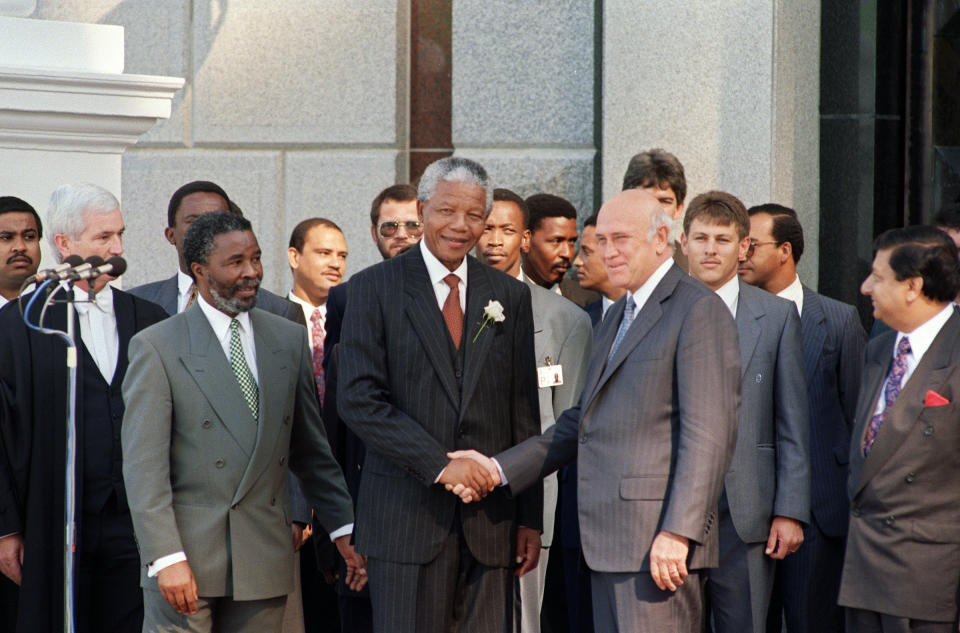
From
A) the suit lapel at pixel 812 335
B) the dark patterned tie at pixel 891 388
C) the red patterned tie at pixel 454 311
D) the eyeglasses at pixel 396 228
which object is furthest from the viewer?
the eyeglasses at pixel 396 228

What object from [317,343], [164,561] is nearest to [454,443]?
[164,561]

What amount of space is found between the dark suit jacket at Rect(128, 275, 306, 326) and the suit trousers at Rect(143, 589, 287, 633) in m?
1.60

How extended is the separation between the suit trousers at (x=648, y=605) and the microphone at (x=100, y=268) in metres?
1.82

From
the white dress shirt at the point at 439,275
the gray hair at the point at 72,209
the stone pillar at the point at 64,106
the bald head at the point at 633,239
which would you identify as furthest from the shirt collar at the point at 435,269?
the stone pillar at the point at 64,106

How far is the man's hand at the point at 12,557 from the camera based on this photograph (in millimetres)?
4701

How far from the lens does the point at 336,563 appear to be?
200 inches

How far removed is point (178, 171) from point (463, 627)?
4.32 metres

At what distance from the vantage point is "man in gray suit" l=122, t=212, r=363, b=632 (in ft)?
13.6

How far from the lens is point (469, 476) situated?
422 cm

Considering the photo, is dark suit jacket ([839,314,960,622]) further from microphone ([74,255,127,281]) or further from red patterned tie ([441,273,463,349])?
microphone ([74,255,127,281])

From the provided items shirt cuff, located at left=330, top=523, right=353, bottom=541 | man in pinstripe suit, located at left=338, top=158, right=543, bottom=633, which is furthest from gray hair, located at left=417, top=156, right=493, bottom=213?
shirt cuff, located at left=330, top=523, right=353, bottom=541

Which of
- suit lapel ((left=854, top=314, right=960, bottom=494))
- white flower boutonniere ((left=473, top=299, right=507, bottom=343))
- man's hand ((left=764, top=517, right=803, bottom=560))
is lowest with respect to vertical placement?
man's hand ((left=764, top=517, right=803, bottom=560))

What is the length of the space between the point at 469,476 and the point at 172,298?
77.4 inches

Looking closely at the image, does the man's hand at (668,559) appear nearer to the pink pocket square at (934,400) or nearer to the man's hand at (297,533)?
the pink pocket square at (934,400)
